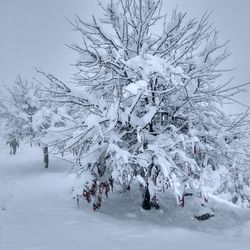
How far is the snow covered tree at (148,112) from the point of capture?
24.1 ft

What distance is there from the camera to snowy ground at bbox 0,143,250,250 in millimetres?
6047

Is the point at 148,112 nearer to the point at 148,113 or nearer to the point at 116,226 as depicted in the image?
the point at 148,113

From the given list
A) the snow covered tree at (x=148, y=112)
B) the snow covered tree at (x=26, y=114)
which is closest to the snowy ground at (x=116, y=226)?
the snow covered tree at (x=148, y=112)

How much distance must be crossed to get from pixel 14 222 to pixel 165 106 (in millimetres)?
4658

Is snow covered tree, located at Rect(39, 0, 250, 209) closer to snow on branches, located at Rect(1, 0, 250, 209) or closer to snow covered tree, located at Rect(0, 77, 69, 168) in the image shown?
snow on branches, located at Rect(1, 0, 250, 209)

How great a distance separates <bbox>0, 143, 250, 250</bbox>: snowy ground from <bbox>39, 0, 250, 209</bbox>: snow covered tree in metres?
0.72

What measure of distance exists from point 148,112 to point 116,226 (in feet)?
8.92

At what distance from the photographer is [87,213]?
857 cm

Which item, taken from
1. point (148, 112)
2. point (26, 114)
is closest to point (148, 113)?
point (148, 112)

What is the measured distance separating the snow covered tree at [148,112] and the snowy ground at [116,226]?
2.37 ft

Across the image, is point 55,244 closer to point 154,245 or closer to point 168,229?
point 154,245

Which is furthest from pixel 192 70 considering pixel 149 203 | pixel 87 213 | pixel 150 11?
pixel 87 213

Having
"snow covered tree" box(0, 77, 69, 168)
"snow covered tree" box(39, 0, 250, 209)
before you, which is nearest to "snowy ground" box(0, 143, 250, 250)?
"snow covered tree" box(39, 0, 250, 209)

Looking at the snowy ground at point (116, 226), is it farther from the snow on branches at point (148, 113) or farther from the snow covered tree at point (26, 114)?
the snow covered tree at point (26, 114)
